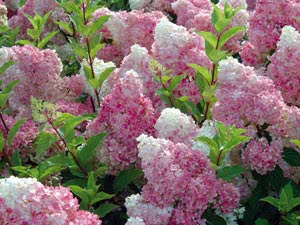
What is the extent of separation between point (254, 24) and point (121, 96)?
85cm

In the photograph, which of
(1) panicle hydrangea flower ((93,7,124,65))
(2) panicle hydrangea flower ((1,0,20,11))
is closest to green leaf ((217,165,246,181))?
(1) panicle hydrangea flower ((93,7,124,65))

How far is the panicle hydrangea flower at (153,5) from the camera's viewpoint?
13.1 feet

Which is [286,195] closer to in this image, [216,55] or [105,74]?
[216,55]

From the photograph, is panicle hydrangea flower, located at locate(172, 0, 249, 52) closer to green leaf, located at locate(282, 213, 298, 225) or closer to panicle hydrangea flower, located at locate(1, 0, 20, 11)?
green leaf, located at locate(282, 213, 298, 225)

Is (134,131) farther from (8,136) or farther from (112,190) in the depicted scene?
(8,136)

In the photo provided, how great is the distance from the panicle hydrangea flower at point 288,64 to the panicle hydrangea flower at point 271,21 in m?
0.26

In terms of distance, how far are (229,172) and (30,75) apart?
1191mm

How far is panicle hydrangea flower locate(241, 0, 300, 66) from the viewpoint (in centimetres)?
288

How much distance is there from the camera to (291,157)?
2.33 m

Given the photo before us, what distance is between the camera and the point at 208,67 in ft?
9.20

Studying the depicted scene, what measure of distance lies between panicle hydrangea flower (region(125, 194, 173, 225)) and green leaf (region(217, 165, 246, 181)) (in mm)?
221

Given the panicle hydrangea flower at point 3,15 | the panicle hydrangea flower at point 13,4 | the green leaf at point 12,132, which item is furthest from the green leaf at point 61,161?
the panicle hydrangea flower at point 13,4

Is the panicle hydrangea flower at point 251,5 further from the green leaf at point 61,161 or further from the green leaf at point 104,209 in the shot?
the green leaf at point 104,209

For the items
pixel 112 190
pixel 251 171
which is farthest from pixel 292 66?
pixel 112 190
